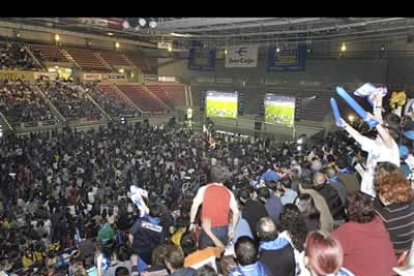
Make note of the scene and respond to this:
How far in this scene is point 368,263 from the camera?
1920 mm

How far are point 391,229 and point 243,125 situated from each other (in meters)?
14.6

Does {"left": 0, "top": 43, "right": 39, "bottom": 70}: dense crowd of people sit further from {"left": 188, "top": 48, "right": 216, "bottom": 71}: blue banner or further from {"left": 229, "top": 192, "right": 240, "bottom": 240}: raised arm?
{"left": 229, "top": 192, "right": 240, "bottom": 240}: raised arm

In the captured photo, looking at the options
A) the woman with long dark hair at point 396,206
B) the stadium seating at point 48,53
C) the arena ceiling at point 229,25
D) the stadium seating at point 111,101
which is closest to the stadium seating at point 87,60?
the stadium seating at point 48,53

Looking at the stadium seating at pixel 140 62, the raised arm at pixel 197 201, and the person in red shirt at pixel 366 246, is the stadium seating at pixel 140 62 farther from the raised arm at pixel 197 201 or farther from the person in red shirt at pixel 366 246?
the person in red shirt at pixel 366 246

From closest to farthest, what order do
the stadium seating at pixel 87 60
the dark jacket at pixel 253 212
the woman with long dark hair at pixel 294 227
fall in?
the woman with long dark hair at pixel 294 227
the dark jacket at pixel 253 212
the stadium seating at pixel 87 60

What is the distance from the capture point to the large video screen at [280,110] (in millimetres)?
15352

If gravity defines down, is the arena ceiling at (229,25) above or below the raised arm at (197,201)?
above

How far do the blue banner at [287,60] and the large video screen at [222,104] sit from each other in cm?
239

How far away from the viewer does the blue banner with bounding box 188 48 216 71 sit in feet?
51.9

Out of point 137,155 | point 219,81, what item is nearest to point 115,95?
point 219,81

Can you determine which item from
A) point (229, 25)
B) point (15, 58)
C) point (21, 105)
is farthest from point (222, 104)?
point (229, 25)

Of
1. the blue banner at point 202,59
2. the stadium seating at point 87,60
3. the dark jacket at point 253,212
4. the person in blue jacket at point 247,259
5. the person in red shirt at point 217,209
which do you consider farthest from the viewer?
the stadium seating at point 87,60

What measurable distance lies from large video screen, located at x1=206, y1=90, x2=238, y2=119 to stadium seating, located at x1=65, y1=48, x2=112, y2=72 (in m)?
8.16
